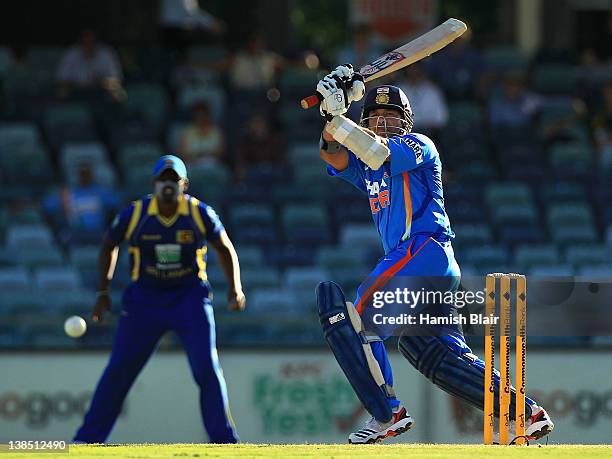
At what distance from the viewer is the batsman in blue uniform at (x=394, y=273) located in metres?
7.75

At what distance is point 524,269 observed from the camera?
14359 mm

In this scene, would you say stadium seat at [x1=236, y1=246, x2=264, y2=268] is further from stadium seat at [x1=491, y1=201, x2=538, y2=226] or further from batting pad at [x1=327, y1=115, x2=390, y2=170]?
batting pad at [x1=327, y1=115, x2=390, y2=170]

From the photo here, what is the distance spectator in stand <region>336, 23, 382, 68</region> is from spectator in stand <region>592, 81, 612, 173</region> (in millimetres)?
2439

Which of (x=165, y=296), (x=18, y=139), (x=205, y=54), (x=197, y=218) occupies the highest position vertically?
(x=205, y=54)

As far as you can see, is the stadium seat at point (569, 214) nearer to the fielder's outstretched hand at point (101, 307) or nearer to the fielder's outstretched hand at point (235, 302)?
the fielder's outstretched hand at point (235, 302)

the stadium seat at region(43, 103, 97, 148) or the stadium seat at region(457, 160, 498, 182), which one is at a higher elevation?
A: the stadium seat at region(43, 103, 97, 148)

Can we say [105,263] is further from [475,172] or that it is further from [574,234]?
[475,172]

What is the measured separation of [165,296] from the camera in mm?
9742

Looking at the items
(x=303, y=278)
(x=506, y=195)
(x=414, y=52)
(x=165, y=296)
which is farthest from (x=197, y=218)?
(x=506, y=195)

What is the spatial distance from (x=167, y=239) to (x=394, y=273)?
90.8 inches

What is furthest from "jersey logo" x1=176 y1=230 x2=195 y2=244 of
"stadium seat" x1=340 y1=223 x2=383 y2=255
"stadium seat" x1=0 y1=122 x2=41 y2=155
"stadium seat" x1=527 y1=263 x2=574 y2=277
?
"stadium seat" x1=0 y1=122 x2=41 y2=155

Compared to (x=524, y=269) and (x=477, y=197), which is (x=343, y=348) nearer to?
(x=524, y=269)

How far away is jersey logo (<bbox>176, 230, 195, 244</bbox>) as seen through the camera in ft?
32.2

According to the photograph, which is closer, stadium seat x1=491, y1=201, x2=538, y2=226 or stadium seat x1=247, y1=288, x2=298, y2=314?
stadium seat x1=247, y1=288, x2=298, y2=314
